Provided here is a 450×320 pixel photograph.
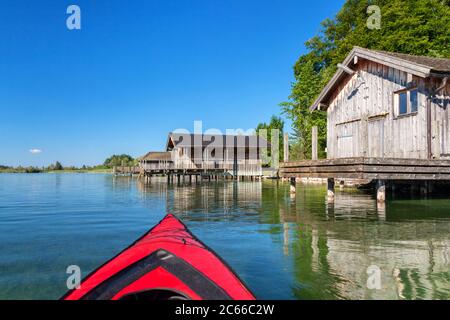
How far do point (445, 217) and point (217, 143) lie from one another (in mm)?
36150

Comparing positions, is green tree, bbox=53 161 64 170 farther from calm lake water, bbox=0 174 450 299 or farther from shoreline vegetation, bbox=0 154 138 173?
calm lake water, bbox=0 174 450 299

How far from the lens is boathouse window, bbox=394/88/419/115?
48.4 ft

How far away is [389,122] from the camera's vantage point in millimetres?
15938

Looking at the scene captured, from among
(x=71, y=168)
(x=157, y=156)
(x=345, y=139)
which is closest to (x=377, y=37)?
(x=345, y=139)

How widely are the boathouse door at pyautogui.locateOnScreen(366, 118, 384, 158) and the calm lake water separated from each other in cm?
333

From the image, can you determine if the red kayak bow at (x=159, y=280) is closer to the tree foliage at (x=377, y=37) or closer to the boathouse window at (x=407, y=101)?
the boathouse window at (x=407, y=101)

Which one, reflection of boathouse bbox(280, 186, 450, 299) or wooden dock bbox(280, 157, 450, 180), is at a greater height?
wooden dock bbox(280, 157, 450, 180)

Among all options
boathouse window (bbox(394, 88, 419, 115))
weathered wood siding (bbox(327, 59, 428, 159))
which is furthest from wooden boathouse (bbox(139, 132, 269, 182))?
boathouse window (bbox(394, 88, 419, 115))

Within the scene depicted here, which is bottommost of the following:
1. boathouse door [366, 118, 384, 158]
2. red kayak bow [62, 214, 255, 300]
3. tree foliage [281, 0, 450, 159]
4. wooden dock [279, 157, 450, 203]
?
red kayak bow [62, 214, 255, 300]

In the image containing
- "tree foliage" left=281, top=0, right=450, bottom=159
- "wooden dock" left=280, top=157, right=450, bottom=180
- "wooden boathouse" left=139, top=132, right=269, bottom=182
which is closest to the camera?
"wooden dock" left=280, top=157, right=450, bottom=180

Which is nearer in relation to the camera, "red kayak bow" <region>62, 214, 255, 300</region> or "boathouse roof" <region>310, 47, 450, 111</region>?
"red kayak bow" <region>62, 214, 255, 300</region>

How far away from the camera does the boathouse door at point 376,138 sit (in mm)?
16359
